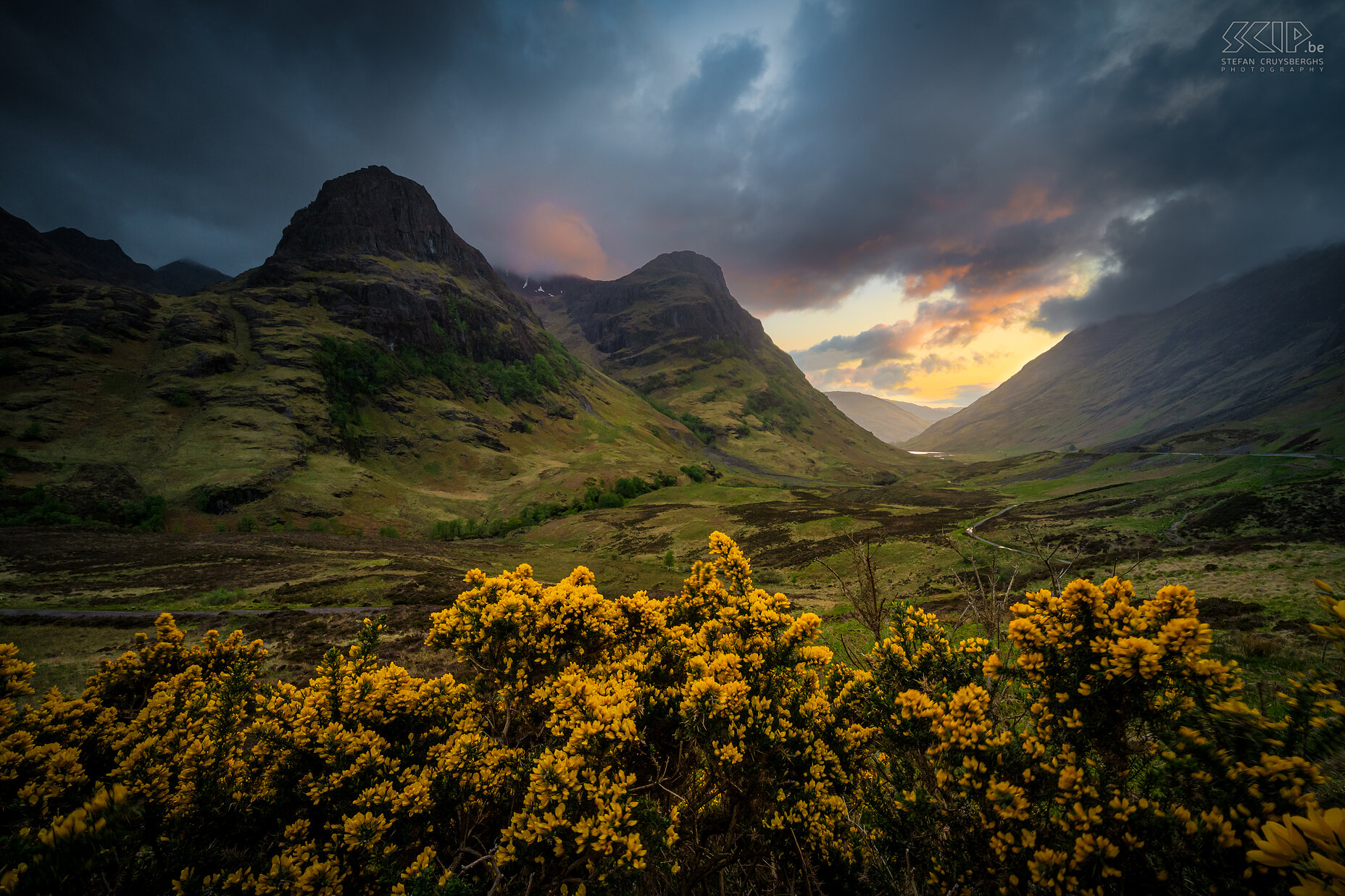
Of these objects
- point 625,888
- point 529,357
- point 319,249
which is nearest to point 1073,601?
point 625,888

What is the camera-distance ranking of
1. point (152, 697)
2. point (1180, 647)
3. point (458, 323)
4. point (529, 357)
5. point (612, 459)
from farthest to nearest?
point (529, 357) → point (458, 323) → point (612, 459) → point (152, 697) → point (1180, 647)

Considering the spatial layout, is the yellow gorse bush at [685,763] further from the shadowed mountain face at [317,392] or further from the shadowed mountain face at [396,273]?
the shadowed mountain face at [396,273]

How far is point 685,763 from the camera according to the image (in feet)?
18.5

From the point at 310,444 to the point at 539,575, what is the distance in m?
61.3

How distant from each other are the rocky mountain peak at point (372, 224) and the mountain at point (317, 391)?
754 mm

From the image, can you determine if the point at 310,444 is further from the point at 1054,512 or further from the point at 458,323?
the point at 1054,512

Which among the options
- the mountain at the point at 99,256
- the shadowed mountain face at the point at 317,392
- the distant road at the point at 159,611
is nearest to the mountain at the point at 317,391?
the shadowed mountain face at the point at 317,392

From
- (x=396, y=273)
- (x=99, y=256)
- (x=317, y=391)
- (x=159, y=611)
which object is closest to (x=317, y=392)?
(x=317, y=391)

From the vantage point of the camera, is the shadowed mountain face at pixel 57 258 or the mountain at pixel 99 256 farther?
the mountain at pixel 99 256

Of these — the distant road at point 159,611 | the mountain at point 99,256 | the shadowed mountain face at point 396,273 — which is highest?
the mountain at point 99,256

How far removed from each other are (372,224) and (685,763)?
648 feet

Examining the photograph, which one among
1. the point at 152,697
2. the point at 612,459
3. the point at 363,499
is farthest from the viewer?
the point at 612,459

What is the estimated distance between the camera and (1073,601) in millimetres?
4289

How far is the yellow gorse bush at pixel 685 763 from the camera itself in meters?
3.20
